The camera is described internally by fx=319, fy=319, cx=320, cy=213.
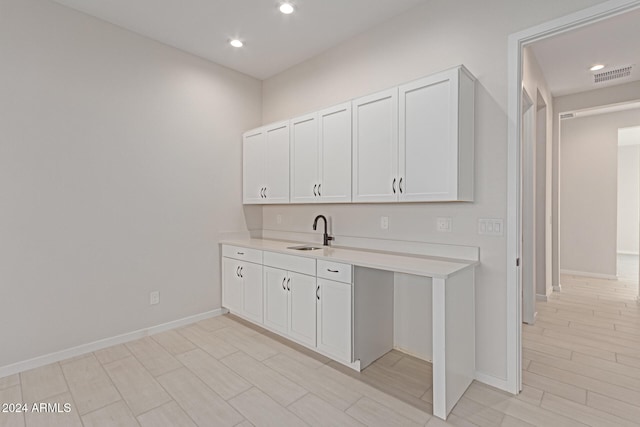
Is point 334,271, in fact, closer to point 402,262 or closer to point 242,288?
point 402,262

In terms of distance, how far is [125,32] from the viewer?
2994 mm

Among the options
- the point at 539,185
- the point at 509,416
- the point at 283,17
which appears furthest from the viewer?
the point at 539,185

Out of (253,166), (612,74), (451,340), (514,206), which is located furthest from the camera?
(612,74)

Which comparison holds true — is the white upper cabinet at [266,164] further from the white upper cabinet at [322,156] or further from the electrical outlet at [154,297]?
the electrical outlet at [154,297]

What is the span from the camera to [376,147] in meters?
2.55

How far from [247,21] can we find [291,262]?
2.20 metres

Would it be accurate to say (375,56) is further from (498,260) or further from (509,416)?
(509,416)

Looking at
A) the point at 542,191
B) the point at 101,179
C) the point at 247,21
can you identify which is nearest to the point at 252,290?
the point at 101,179

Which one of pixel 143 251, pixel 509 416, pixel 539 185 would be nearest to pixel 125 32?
pixel 143 251

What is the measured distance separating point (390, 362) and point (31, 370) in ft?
9.26

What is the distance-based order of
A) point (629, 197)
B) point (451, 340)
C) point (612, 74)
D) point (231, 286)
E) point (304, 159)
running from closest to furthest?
point (451, 340), point (304, 159), point (231, 286), point (612, 74), point (629, 197)

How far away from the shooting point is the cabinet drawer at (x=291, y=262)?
2641 mm

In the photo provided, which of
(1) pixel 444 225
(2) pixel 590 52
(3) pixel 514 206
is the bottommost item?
(1) pixel 444 225

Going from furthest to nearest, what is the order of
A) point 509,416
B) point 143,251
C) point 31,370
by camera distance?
point 143,251, point 31,370, point 509,416
